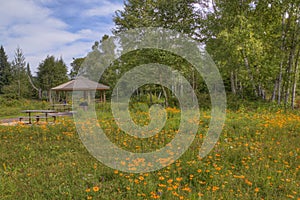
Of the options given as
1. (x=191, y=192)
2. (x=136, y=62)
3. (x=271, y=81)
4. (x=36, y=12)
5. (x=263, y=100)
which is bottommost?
(x=191, y=192)

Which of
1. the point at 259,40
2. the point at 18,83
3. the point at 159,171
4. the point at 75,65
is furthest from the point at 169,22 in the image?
the point at 75,65

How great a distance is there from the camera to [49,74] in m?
32.7

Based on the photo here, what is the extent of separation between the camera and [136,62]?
51.8 ft

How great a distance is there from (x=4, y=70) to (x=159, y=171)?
143 feet

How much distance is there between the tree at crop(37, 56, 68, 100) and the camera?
106ft

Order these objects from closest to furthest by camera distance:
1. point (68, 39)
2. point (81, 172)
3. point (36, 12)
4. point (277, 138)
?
point (81, 172) < point (277, 138) < point (36, 12) < point (68, 39)

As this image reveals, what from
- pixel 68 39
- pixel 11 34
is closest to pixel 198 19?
pixel 68 39

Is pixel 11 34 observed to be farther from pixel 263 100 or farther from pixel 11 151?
pixel 263 100

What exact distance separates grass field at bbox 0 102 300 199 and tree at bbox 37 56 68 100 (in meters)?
27.4

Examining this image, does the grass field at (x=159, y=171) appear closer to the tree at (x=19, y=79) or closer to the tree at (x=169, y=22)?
the tree at (x=169, y=22)

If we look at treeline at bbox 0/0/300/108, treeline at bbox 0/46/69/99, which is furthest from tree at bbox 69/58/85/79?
treeline at bbox 0/0/300/108

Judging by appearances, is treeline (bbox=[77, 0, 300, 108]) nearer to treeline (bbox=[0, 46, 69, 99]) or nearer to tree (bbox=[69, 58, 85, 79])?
treeline (bbox=[0, 46, 69, 99])

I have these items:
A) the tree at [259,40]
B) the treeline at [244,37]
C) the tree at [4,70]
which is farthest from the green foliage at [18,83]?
the tree at [259,40]

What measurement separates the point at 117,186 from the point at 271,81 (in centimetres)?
1309
